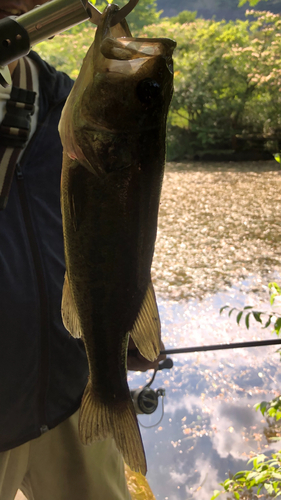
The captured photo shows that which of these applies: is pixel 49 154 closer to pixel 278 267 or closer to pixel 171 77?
pixel 171 77

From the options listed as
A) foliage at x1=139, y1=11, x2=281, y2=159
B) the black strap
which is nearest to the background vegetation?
foliage at x1=139, y1=11, x2=281, y2=159

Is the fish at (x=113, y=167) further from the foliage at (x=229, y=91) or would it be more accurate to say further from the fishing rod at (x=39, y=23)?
the foliage at (x=229, y=91)

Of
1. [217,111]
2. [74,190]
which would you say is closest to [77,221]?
[74,190]

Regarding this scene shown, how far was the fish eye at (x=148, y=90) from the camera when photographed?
34.7 inches

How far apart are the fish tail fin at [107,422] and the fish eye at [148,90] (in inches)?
29.5

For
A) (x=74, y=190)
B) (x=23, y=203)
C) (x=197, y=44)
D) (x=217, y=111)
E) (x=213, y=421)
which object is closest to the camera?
(x=74, y=190)

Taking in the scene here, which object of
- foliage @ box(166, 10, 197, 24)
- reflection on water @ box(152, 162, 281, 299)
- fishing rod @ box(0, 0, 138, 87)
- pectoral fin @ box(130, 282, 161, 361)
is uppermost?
foliage @ box(166, 10, 197, 24)

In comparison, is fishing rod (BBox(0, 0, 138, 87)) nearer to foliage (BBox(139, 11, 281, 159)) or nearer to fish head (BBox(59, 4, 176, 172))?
fish head (BBox(59, 4, 176, 172))

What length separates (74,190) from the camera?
897mm

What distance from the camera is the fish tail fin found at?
43.1 inches

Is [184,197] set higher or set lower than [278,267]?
higher

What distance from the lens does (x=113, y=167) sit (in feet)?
2.97

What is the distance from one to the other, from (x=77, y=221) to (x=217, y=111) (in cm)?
1458

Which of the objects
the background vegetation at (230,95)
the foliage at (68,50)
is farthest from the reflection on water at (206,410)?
the foliage at (68,50)
